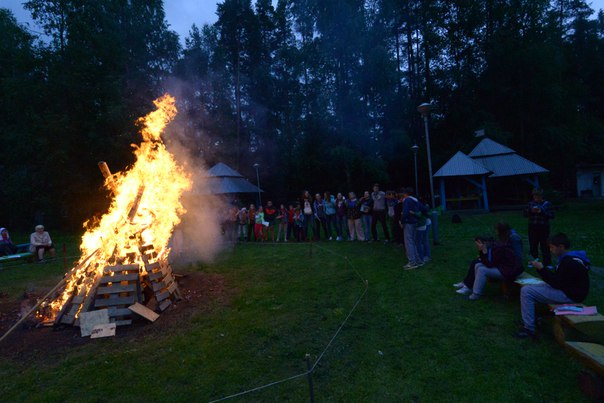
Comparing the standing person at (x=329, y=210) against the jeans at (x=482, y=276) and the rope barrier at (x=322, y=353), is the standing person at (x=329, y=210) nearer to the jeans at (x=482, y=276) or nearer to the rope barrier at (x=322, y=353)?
the rope barrier at (x=322, y=353)

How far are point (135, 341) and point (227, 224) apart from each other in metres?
11.0

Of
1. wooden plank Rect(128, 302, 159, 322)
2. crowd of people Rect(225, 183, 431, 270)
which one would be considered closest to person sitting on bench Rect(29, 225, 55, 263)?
crowd of people Rect(225, 183, 431, 270)

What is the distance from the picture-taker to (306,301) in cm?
670

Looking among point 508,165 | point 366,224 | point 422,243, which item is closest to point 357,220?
point 366,224

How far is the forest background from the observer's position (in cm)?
2517

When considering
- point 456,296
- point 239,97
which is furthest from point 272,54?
point 456,296

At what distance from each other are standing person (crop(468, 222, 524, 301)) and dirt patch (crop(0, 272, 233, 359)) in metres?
4.80

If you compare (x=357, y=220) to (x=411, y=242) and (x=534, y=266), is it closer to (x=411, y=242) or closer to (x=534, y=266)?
(x=411, y=242)

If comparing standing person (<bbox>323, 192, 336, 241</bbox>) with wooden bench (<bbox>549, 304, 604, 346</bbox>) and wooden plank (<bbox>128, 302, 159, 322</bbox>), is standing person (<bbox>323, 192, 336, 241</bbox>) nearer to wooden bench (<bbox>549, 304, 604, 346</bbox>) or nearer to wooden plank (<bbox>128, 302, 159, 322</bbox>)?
wooden plank (<bbox>128, 302, 159, 322</bbox>)

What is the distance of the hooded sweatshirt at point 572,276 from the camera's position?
173 inches

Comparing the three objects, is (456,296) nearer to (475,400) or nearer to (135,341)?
(475,400)

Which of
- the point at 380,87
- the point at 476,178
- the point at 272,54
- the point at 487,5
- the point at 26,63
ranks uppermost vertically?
the point at 487,5

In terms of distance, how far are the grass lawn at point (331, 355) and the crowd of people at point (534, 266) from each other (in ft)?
1.21

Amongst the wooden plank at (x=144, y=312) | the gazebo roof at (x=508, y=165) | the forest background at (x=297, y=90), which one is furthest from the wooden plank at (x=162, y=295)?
the gazebo roof at (x=508, y=165)
